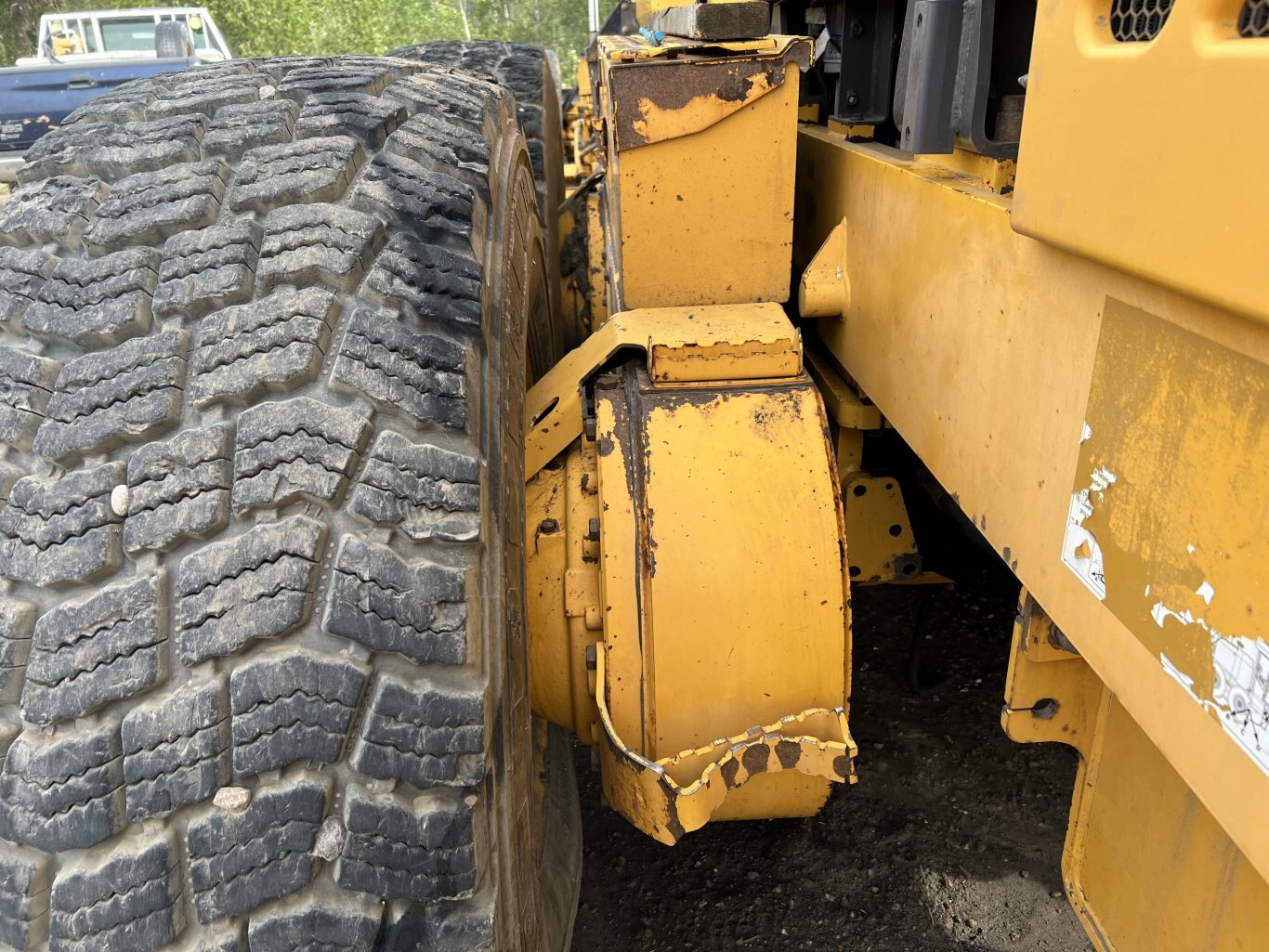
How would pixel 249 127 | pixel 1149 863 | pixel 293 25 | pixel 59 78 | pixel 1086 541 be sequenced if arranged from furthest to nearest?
pixel 293 25 → pixel 59 78 → pixel 249 127 → pixel 1149 863 → pixel 1086 541

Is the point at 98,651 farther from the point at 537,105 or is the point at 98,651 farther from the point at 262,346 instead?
the point at 537,105

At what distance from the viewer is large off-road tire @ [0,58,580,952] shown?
1024 millimetres

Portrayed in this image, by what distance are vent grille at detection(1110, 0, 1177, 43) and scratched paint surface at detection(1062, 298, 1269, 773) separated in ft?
0.77

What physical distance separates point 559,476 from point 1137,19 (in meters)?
1.08

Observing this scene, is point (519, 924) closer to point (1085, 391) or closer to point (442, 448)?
point (442, 448)

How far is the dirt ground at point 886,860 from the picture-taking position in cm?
207

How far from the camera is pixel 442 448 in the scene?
1.17 metres

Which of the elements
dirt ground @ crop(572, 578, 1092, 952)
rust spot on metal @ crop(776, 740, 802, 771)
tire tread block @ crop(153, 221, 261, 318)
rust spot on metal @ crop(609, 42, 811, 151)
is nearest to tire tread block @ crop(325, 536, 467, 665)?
tire tread block @ crop(153, 221, 261, 318)

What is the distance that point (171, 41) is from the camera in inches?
370

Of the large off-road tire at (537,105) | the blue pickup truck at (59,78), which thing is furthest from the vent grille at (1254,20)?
the blue pickup truck at (59,78)

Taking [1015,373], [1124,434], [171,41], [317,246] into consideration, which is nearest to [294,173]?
[317,246]

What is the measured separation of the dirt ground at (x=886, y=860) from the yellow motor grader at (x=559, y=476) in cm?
51

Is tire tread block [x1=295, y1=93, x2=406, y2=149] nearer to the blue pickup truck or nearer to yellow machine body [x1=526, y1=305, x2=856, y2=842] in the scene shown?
yellow machine body [x1=526, y1=305, x2=856, y2=842]

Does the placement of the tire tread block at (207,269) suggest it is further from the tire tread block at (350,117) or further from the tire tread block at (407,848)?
the tire tread block at (407,848)
